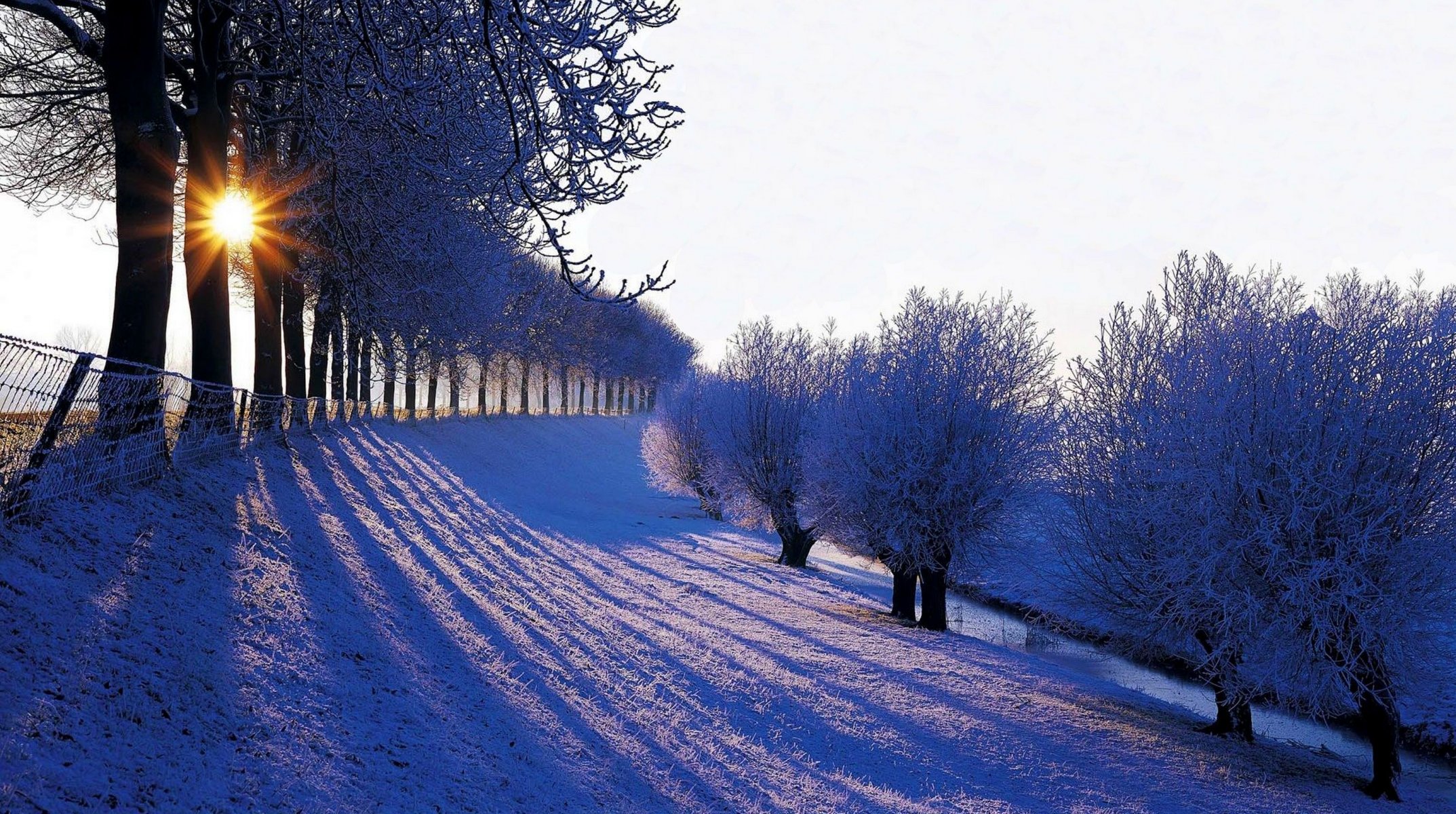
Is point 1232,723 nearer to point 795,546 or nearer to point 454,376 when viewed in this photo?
point 795,546

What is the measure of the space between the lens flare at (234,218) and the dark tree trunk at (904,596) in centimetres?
1598

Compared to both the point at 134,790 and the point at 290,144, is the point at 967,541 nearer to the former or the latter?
the point at 134,790

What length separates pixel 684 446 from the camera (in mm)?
38594

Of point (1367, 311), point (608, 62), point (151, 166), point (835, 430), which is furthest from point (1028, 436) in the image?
point (151, 166)

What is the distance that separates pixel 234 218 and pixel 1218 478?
20.2m

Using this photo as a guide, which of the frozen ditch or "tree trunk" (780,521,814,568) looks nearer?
the frozen ditch

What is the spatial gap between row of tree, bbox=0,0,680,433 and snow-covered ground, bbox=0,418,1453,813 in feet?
9.07

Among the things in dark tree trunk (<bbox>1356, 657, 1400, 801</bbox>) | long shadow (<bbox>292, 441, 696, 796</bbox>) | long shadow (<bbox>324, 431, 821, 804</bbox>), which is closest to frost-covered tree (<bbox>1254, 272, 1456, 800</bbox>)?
dark tree trunk (<bbox>1356, 657, 1400, 801</bbox>)

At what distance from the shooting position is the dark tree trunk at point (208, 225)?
12.6 metres

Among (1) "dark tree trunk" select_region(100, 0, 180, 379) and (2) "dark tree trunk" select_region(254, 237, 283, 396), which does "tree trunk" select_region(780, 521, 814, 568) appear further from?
(1) "dark tree trunk" select_region(100, 0, 180, 379)

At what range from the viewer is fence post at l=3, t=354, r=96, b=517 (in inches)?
272

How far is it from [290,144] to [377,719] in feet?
57.1

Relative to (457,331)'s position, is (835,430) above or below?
below

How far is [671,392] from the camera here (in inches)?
1640
